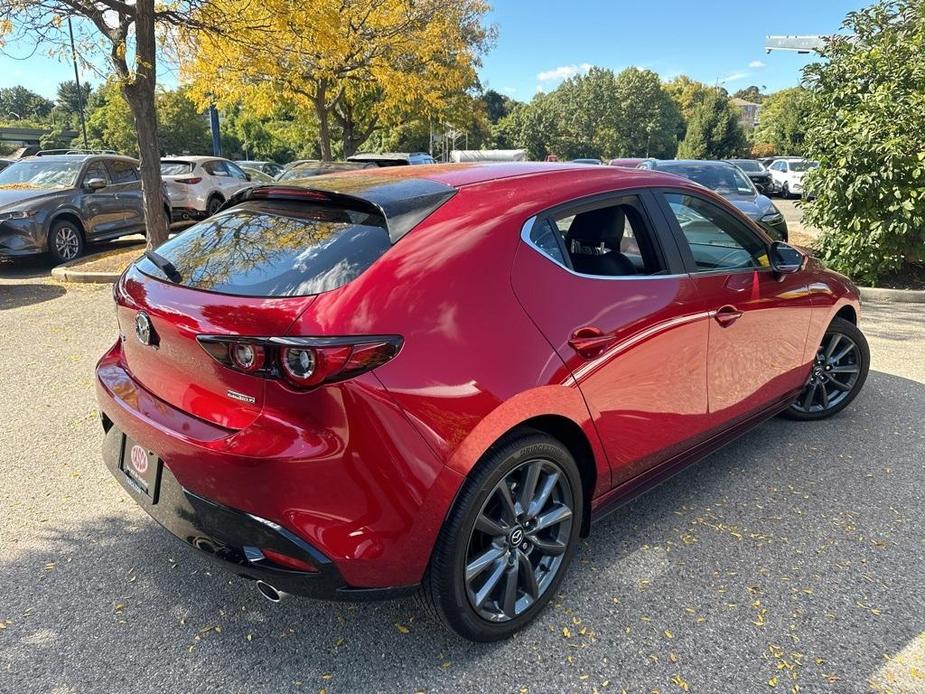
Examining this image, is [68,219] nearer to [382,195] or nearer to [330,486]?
[382,195]

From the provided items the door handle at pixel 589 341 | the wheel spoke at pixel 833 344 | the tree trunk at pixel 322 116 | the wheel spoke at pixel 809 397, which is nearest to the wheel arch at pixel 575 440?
the door handle at pixel 589 341

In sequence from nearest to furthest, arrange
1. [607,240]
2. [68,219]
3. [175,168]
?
[607,240]
[68,219]
[175,168]

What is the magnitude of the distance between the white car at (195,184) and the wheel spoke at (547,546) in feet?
41.5

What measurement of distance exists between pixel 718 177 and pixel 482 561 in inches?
427

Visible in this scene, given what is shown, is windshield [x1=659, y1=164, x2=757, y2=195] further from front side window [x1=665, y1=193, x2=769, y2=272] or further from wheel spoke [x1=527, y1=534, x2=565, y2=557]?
wheel spoke [x1=527, y1=534, x2=565, y2=557]

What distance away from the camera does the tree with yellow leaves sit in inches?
372

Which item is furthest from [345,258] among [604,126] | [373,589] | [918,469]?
[604,126]

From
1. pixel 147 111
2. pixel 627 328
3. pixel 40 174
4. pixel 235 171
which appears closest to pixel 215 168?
pixel 235 171

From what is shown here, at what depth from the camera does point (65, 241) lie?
33.9ft

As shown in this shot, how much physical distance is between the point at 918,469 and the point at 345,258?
364cm

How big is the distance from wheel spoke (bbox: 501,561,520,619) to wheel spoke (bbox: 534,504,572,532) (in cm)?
18

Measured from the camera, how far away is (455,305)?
2117mm

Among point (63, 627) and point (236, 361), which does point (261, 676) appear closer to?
point (63, 627)

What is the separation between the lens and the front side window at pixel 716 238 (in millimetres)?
3236
